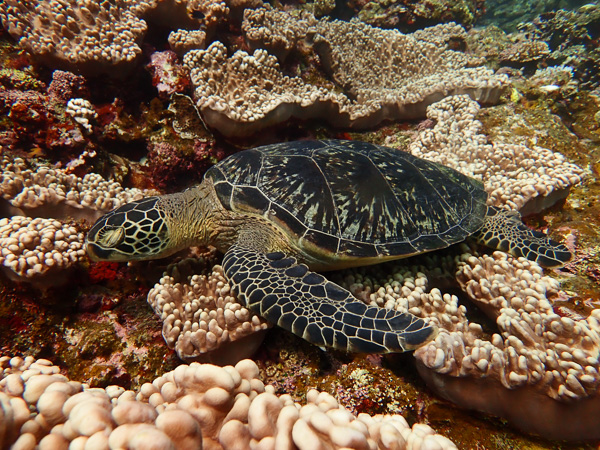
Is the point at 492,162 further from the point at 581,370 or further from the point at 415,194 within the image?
the point at 581,370

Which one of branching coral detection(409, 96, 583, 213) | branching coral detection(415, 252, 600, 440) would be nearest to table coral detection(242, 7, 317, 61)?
branching coral detection(409, 96, 583, 213)

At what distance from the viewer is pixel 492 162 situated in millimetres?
2693

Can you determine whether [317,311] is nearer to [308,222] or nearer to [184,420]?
[308,222]

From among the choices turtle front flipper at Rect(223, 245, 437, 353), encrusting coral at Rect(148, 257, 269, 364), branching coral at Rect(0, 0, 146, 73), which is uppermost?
branching coral at Rect(0, 0, 146, 73)

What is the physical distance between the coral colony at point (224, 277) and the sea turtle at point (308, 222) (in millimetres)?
193

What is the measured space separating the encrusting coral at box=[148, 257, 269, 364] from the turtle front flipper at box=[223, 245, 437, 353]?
0.11m

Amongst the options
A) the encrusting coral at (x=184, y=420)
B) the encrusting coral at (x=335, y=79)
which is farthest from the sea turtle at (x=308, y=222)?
the encrusting coral at (x=335, y=79)

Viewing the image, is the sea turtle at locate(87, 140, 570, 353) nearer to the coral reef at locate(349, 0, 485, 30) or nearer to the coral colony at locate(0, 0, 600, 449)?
the coral colony at locate(0, 0, 600, 449)

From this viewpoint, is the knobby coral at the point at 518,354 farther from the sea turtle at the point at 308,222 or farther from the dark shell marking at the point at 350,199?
the dark shell marking at the point at 350,199

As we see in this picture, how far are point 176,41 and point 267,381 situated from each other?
11.1 feet

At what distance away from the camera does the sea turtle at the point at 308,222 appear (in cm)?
167

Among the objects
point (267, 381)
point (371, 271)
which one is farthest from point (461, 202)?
point (267, 381)

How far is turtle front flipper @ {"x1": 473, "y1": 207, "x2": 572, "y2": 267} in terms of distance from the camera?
71.4 inches

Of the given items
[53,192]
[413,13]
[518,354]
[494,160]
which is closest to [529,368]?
[518,354]
